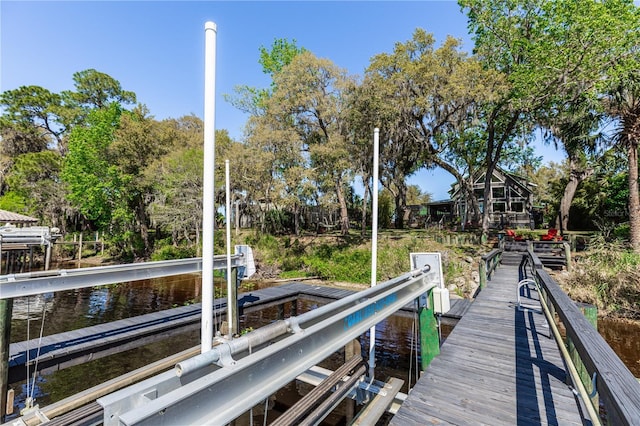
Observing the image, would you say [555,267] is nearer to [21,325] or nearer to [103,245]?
[21,325]

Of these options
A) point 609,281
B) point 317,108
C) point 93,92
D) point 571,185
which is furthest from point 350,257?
point 93,92

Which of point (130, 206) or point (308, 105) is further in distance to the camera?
point (130, 206)

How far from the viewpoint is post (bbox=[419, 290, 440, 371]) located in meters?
4.16

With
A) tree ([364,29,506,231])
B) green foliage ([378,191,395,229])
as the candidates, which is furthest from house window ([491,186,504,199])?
tree ([364,29,506,231])

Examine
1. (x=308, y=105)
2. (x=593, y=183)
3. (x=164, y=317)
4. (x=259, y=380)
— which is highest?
(x=308, y=105)

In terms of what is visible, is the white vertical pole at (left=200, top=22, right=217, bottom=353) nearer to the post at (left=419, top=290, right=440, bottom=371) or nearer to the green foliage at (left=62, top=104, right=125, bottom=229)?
the post at (left=419, top=290, right=440, bottom=371)

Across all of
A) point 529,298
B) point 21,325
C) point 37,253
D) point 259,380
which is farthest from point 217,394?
point 37,253

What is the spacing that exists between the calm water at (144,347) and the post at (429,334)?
0.57 m

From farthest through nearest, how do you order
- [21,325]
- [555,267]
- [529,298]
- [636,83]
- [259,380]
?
1. [555,267]
2. [636,83]
3. [21,325]
4. [529,298]
5. [259,380]

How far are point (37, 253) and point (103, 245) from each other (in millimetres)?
4652

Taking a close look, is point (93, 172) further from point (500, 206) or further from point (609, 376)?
point (500, 206)

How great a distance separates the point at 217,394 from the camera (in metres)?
1.09

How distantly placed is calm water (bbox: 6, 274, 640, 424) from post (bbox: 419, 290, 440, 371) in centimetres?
57

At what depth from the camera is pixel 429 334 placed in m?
4.18
